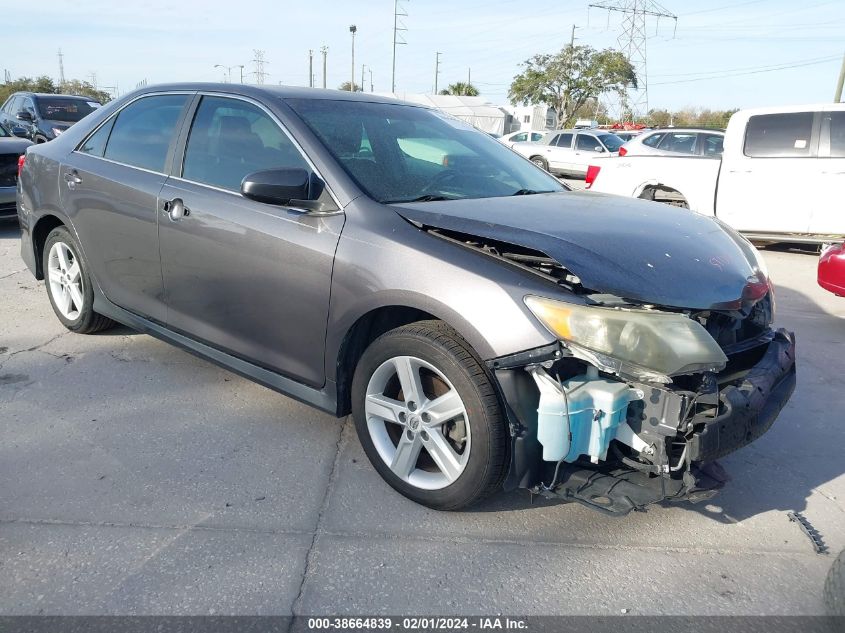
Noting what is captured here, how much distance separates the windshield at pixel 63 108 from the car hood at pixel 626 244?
15346 millimetres

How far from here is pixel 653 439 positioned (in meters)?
2.39

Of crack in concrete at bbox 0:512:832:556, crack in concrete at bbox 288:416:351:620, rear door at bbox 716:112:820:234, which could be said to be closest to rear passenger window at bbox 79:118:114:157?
crack in concrete at bbox 288:416:351:620

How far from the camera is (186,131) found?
3742mm

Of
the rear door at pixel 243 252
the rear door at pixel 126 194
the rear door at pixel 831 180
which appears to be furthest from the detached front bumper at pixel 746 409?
the rear door at pixel 831 180

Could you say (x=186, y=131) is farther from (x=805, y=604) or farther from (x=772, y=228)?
(x=772, y=228)

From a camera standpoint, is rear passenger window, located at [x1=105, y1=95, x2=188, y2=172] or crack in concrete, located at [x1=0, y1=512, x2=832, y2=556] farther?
rear passenger window, located at [x1=105, y1=95, x2=188, y2=172]

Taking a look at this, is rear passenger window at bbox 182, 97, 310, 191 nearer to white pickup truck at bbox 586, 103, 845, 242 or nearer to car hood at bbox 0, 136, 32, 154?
white pickup truck at bbox 586, 103, 845, 242

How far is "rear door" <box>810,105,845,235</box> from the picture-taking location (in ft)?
26.6

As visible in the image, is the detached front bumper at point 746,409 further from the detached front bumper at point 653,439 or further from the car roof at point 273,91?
the car roof at point 273,91

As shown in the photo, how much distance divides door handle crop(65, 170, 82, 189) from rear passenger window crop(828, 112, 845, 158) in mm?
7987

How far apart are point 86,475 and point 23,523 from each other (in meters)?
0.38

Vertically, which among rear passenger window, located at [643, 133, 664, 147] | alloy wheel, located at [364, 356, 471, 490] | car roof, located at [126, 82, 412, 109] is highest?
car roof, located at [126, 82, 412, 109]

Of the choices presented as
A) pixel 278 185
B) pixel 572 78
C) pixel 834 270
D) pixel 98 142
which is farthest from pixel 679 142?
pixel 572 78

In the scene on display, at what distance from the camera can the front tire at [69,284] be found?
4461 mm
